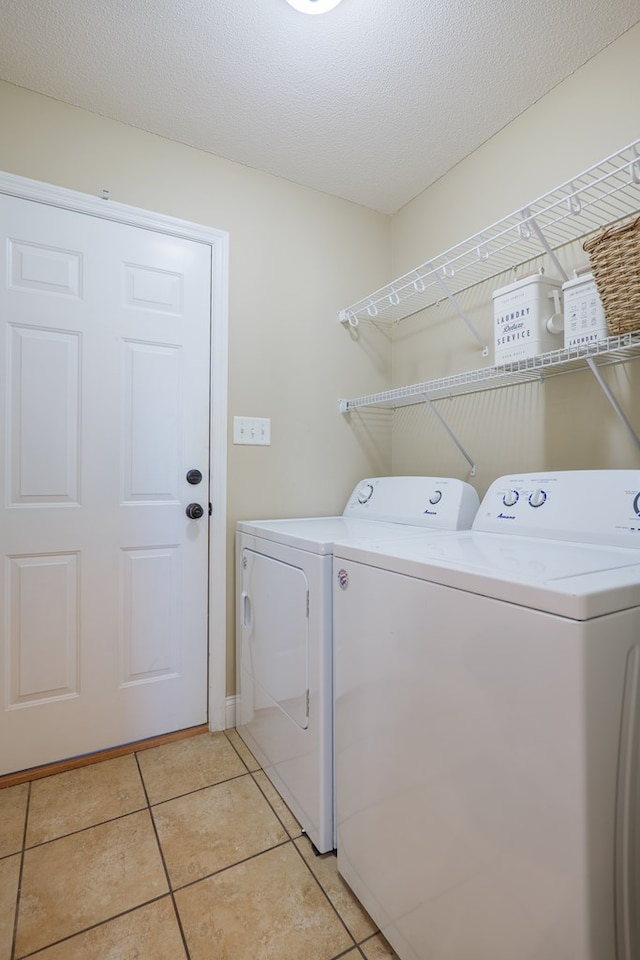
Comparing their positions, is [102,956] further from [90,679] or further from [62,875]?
[90,679]

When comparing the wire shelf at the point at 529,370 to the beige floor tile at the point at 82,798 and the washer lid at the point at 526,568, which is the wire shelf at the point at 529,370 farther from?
the beige floor tile at the point at 82,798

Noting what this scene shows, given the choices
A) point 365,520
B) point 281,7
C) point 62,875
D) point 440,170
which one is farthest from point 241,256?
point 62,875

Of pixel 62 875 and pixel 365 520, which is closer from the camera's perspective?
pixel 62 875

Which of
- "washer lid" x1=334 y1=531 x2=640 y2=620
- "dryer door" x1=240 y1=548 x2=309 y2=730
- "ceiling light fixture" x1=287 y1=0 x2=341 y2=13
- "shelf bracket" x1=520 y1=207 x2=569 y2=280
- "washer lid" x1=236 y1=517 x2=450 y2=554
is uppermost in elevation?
"ceiling light fixture" x1=287 y1=0 x2=341 y2=13

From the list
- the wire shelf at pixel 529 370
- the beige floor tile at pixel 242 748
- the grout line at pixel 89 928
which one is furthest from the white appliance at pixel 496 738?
the beige floor tile at pixel 242 748

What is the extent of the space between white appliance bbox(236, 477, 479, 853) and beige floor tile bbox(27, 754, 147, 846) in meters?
0.44

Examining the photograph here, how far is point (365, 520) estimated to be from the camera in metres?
1.95

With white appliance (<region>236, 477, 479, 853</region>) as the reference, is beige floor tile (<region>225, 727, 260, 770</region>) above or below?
below

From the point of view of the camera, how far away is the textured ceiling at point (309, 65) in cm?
135

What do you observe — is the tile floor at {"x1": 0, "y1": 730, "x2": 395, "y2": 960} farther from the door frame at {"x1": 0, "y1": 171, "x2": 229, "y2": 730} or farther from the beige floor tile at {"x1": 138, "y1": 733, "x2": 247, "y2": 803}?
the door frame at {"x1": 0, "y1": 171, "x2": 229, "y2": 730}

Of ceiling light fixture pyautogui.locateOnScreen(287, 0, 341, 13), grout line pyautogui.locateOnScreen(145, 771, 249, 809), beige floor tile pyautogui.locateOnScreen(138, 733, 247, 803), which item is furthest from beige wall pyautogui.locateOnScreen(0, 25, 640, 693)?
ceiling light fixture pyautogui.locateOnScreen(287, 0, 341, 13)

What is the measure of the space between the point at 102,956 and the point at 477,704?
101cm

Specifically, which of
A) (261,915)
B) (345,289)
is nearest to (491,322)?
(345,289)

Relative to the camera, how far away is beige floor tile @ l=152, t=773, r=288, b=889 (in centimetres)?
123
